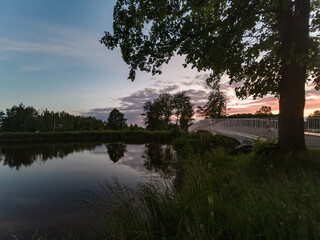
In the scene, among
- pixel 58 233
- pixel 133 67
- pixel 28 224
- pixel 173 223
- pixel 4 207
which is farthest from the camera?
pixel 4 207

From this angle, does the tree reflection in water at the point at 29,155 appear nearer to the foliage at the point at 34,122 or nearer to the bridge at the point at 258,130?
the bridge at the point at 258,130

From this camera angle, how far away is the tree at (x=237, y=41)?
523 centimetres

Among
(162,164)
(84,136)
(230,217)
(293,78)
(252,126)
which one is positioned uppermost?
(293,78)

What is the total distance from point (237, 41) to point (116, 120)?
78.8 metres

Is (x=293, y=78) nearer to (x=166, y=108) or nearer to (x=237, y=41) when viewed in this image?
(x=237, y=41)

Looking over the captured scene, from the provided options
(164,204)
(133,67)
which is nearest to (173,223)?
(164,204)

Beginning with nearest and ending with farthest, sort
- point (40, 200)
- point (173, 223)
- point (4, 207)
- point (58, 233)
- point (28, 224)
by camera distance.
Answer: point (173, 223)
point (58, 233)
point (28, 224)
point (4, 207)
point (40, 200)

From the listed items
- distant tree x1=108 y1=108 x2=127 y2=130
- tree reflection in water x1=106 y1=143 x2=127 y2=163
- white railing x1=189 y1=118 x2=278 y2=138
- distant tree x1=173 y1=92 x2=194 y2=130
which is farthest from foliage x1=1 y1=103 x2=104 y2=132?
white railing x1=189 y1=118 x2=278 y2=138

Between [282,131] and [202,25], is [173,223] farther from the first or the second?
[202,25]

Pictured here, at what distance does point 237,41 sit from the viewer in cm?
604

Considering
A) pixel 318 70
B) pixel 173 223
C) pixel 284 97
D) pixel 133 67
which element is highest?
pixel 133 67

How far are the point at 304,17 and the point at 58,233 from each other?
35.1 feet

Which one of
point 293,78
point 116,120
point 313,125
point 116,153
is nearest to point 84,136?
point 116,120

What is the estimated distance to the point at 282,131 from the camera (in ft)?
20.5
